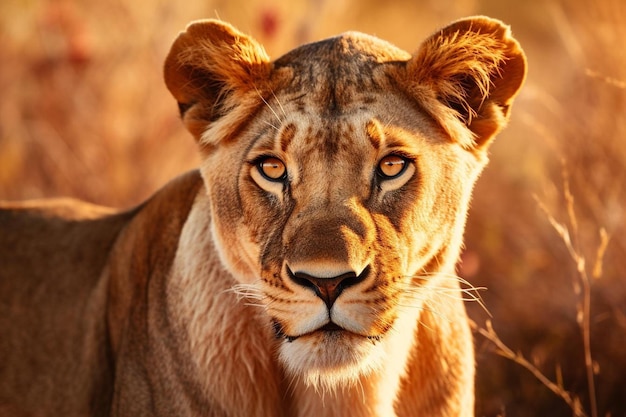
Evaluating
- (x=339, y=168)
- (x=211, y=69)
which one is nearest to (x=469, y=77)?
(x=339, y=168)

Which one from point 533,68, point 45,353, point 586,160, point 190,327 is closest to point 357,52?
point 190,327

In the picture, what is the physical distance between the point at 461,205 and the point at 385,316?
63 cm

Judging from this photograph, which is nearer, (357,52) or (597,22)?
(357,52)

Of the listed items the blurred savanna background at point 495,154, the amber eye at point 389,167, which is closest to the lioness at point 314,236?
the amber eye at point 389,167

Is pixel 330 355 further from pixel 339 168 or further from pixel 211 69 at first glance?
pixel 211 69

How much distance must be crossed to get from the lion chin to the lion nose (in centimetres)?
12

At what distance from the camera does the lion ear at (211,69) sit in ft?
10.9

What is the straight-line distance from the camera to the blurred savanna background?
526 centimetres

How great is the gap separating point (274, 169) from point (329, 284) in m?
0.61

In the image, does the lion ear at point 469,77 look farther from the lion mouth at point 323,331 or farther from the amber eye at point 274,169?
the lion mouth at point 323,331

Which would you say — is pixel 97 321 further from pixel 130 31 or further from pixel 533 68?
pixel 533 68

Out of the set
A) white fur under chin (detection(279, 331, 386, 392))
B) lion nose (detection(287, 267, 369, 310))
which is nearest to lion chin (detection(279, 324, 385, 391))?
white fur under chin (detection(279, 331, 386, 392))

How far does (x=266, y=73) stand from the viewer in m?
3.37

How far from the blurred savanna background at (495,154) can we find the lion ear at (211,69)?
5.92 ft
